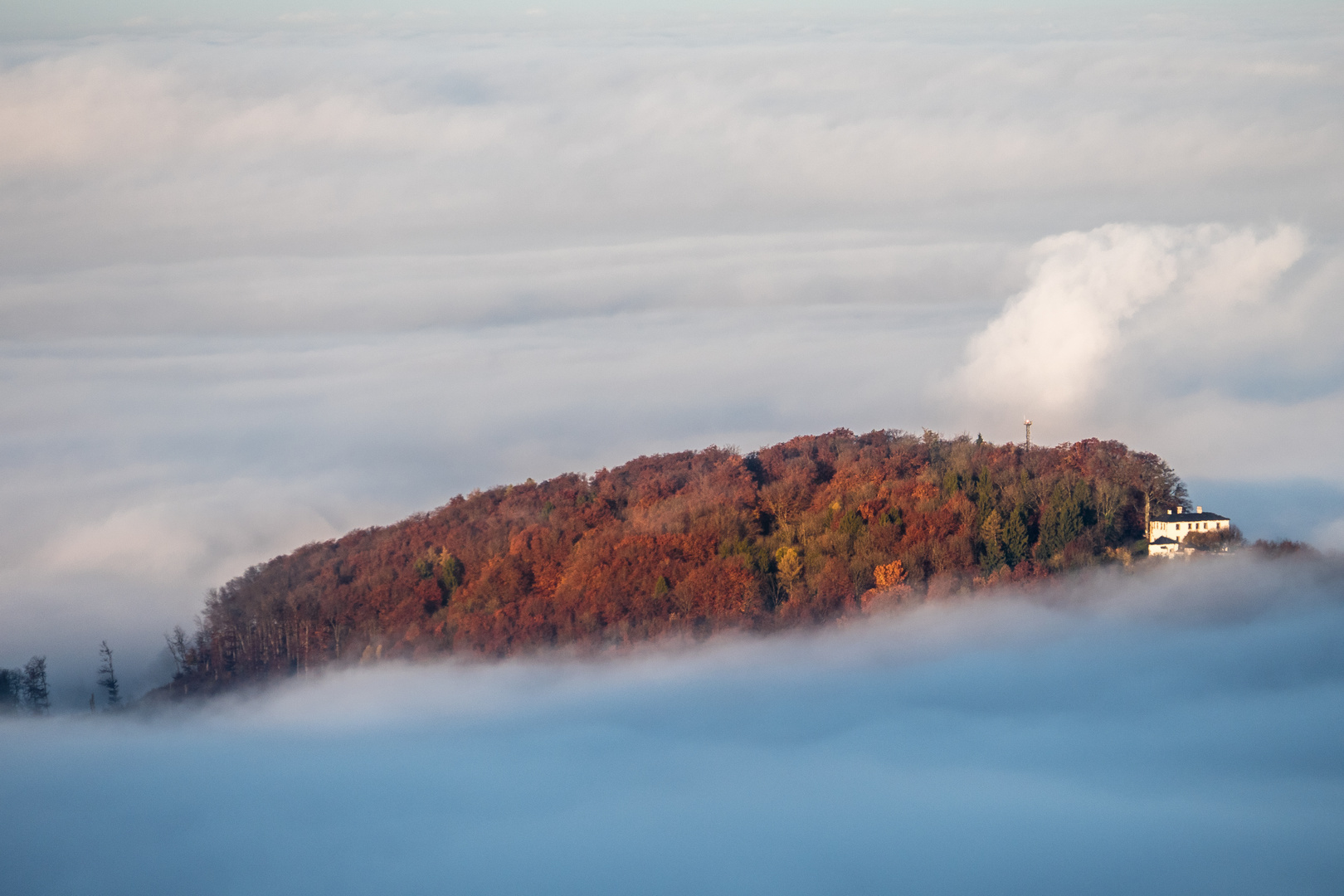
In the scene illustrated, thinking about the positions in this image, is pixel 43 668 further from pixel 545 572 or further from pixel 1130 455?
pixel 1130 455

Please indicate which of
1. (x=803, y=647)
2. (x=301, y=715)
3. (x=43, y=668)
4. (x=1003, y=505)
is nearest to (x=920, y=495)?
(x=1003, y=505)

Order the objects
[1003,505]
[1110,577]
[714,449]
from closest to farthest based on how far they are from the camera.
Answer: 1. [1110,577]
2. [1003,505]
3. [714,449]

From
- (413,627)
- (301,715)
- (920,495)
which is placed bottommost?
(301,715)

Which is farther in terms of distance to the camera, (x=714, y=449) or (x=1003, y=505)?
(x=714, y=449)

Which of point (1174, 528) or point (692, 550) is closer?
point (1174, 528)
